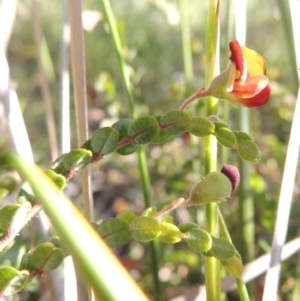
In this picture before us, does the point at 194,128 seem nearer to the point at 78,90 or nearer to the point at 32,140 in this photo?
the point at 78,90

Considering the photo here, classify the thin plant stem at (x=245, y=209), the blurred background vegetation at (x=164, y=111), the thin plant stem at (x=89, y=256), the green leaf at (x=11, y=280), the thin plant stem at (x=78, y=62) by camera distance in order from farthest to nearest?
the blurred background vegetation at (x=164, y=111), the thin plant stem at (x=245, y=209), the thin plant stem at (x=78, y=62), the green leaf at (x=11, y=280), the thin plant stem at (x=89, y=256)

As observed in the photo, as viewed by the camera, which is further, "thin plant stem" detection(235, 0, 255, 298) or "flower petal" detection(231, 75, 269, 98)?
"thin plant stem" detection(235, 0, 255, 298)

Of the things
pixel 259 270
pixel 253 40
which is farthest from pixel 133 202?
pixel 253 40

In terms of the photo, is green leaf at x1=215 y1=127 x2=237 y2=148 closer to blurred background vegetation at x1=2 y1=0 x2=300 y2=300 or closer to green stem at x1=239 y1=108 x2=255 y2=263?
blurred background vegetation at x1=2 y1=0 x2=300 y2=300

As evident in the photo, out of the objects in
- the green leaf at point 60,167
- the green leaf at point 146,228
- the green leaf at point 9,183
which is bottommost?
the green leaf at point 9,183

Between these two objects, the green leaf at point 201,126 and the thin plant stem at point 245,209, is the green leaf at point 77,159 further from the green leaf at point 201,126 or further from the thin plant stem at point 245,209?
the thin plant stem at point 245,209

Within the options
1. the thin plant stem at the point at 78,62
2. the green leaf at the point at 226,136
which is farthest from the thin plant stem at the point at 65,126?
the green leaf at the point at 226,136

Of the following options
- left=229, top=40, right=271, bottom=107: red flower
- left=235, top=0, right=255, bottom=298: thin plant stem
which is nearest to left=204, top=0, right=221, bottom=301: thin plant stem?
left=229, top=40, right=271, bottom=107: red flower
